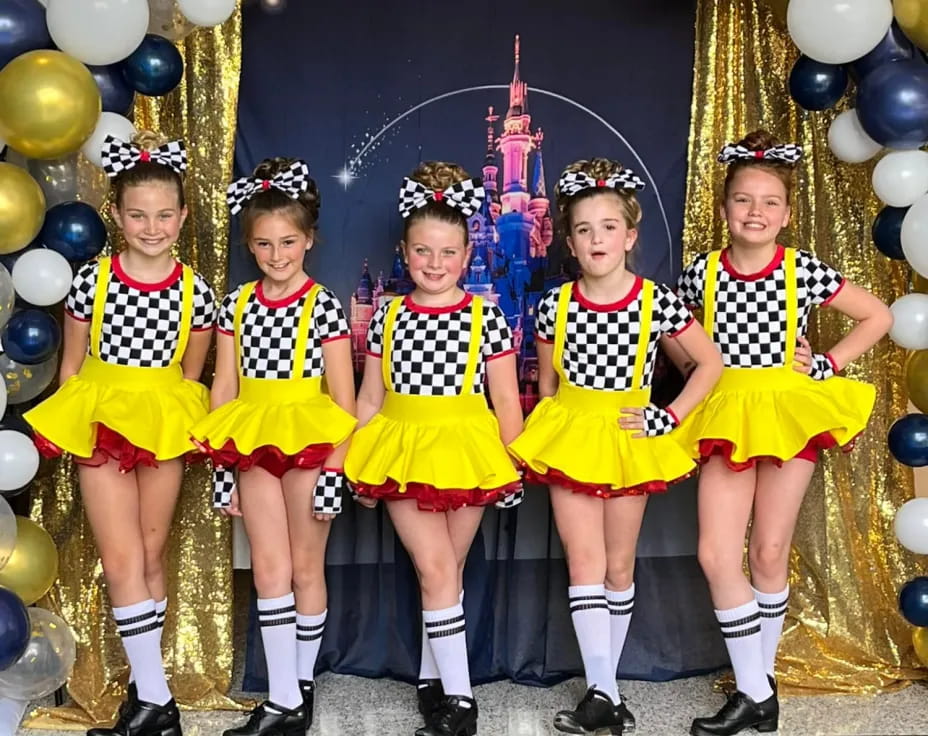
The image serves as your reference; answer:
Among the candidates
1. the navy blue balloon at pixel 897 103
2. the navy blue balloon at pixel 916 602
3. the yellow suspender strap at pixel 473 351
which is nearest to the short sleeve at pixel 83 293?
the yellow suspender strap at pixel 473 351

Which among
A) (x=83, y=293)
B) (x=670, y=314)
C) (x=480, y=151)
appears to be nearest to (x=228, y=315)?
(x=83, y=293)

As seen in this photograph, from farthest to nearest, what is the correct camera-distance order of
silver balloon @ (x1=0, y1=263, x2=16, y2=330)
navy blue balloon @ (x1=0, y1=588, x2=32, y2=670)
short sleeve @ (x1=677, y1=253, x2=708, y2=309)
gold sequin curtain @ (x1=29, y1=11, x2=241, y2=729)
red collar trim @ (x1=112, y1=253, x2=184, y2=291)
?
gold sequin curtain @ (x1=29, y1=11, x2=241, y2=729) → short sleeve @ (x1=677, y1=253, x2=708, y2=309) → red collar trim @ (x1=112, y1=253, x2=184, y2=291) → silver balloon @ (x1=0, y1=263, x2=16, y2=330) → navy blue balloon @ (x1=0, y1=588, x2=32, y2=670)

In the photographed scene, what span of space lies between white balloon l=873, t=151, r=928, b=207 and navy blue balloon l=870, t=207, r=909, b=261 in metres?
0.07

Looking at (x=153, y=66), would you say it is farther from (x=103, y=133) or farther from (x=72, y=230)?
(x=72, y=230)

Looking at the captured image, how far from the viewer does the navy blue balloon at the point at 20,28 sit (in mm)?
2793

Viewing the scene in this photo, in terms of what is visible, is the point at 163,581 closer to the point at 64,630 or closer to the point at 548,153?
the point at 64,630

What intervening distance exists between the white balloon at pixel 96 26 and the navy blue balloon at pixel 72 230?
38cm

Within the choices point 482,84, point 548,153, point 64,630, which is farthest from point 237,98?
point 64,630

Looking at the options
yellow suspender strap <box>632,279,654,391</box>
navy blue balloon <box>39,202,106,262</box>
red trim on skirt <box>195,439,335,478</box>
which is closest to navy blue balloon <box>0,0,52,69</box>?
navy blue balloon <box>39,202,106,262</box>

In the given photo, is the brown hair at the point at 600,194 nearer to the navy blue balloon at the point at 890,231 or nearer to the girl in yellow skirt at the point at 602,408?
the girl in yellow skirt at the point at 602,408

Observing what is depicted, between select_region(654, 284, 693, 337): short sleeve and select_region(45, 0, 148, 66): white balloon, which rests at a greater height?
select_region(45, 0, 148, 66): white balloon

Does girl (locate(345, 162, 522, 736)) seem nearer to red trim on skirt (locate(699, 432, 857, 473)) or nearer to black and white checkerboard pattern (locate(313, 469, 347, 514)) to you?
black and white checkerboard pattern (locate(313, 469, 347, 514))

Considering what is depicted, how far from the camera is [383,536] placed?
3.49 m

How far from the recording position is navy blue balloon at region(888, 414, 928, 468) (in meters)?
3.07
